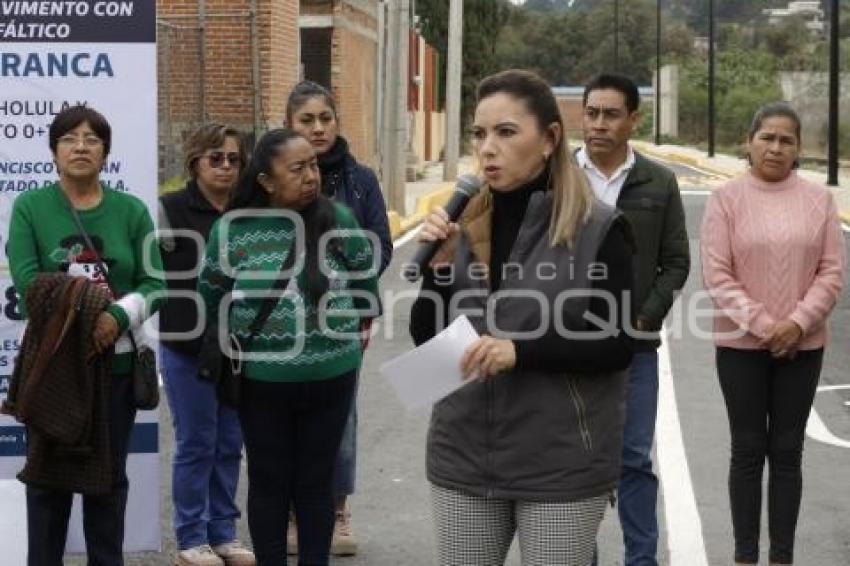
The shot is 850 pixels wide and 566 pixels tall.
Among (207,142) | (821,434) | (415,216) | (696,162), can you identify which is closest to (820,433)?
(821,434)

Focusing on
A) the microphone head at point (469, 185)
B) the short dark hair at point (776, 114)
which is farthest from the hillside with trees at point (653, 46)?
the microphone head at point (469, 185)

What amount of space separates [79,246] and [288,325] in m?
0.81

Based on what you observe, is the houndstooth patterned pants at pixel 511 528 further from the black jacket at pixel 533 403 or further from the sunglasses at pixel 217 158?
the sunglasses at pixel 217 158

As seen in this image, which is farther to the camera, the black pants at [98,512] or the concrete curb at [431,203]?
the concrete curb at [431,203]

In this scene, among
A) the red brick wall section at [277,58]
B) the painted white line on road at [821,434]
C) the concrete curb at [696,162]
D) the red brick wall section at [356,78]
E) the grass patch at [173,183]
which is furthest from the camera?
the concrete curb at [696,162]

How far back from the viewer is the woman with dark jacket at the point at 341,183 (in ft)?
20.3

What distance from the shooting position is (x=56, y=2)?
5.75 m

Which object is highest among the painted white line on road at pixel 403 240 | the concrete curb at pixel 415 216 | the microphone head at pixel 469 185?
the microphone head at pixel 469 185

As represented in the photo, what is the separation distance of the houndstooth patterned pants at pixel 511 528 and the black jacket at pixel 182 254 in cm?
238

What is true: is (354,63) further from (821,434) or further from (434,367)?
(434,367)

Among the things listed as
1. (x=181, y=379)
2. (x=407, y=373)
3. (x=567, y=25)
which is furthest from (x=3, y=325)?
(x=567, y=25)

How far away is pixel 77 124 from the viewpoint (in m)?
5.32

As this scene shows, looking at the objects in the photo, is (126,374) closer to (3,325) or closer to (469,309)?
(3,325)

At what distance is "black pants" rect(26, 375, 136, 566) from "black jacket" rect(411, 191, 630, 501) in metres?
1.80
